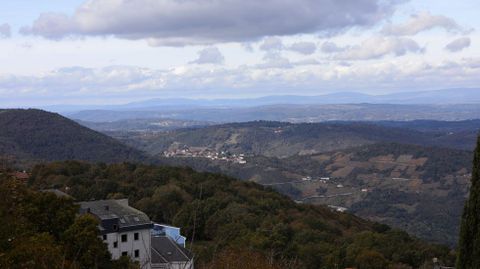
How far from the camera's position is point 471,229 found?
14.2m

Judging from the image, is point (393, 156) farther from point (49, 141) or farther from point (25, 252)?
point (25, 252)

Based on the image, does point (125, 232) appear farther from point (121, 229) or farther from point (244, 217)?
point (244, 217)

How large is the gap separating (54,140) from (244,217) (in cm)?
8401

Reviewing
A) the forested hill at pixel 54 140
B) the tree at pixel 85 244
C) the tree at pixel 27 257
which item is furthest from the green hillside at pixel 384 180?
the tree at pixel 27 257

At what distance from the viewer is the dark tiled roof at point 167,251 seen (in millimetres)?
26438

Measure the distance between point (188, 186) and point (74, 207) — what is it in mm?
38259

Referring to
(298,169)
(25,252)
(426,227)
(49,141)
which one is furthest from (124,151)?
(25,252)

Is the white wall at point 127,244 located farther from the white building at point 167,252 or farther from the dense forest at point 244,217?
the dense forest at point 244,217

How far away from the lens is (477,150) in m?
14.6

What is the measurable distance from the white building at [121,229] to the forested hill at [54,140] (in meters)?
82.1

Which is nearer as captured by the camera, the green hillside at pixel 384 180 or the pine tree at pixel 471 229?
the pine tree at pixel 471 229

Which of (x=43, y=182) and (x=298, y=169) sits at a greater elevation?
(x=43, y=182)

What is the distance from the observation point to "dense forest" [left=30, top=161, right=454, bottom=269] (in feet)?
128

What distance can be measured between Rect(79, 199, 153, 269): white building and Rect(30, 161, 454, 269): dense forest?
10.0ft
